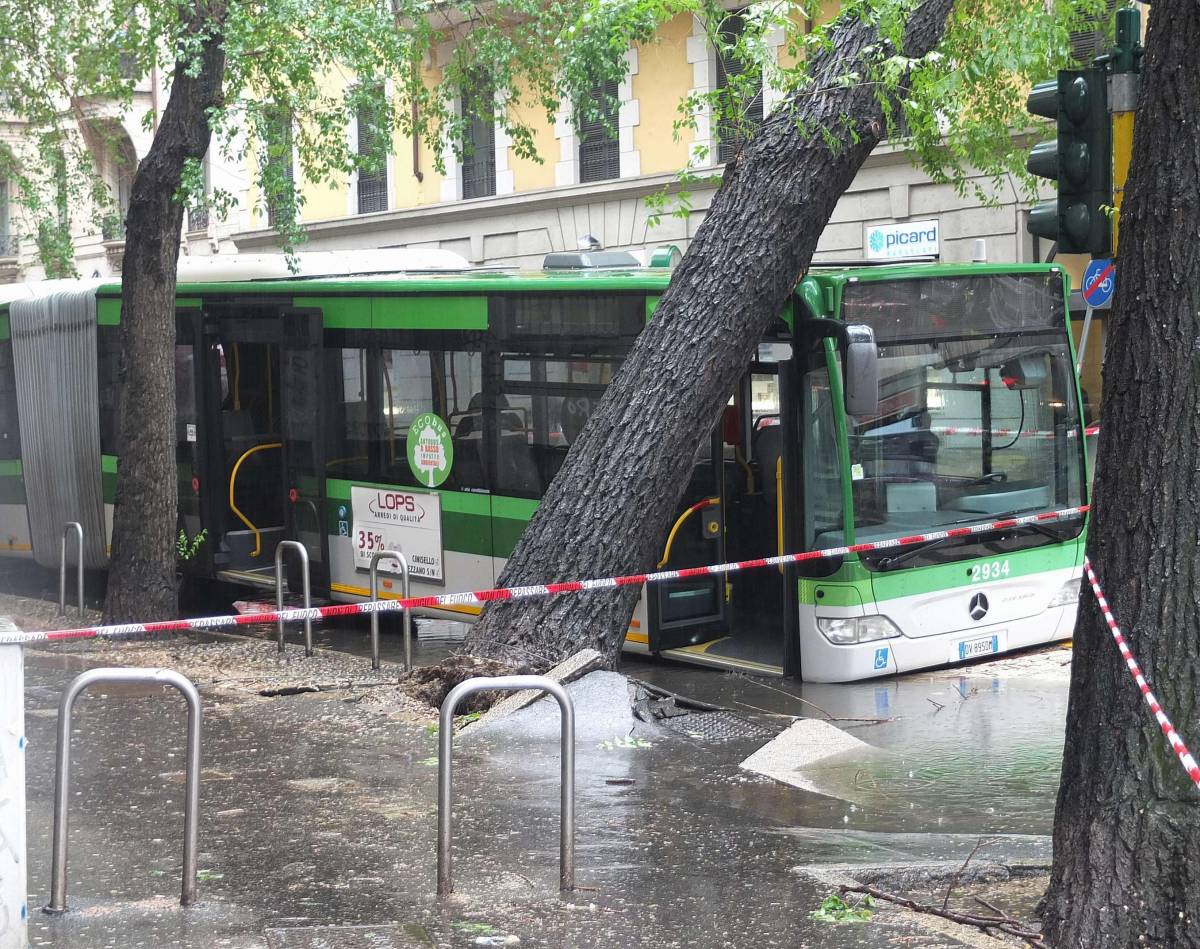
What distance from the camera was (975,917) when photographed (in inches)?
200

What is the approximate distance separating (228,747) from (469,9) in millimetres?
8093

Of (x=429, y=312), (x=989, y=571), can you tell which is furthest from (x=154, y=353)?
(x=989, y=571)

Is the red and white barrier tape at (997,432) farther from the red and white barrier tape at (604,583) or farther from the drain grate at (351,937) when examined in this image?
the drain grate at (351,937)

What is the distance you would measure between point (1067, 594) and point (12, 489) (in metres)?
10.3

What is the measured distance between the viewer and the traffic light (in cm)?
612

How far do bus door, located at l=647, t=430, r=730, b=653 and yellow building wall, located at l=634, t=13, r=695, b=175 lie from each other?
47.7 feet

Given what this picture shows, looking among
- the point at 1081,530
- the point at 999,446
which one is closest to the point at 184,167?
the point at 999,446

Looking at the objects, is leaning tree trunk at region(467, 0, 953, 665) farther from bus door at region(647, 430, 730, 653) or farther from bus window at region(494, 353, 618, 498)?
bus window at region(494, 353, 618, 498)

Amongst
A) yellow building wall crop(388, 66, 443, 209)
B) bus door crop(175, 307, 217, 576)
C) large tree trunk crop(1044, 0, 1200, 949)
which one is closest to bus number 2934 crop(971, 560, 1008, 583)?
large tree trunk crop(1044, 0, 1200, 949)

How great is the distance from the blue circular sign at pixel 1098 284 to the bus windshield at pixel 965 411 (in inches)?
153

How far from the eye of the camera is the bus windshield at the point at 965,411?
9.67 m

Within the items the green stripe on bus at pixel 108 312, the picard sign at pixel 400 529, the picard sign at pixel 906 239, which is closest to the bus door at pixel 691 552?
the picard sign at pixel 400 529

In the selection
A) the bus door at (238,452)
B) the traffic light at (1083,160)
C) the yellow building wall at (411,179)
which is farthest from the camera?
the yellow building wall at (411,179)

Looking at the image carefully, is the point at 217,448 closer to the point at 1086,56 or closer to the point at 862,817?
the point at 862,817
